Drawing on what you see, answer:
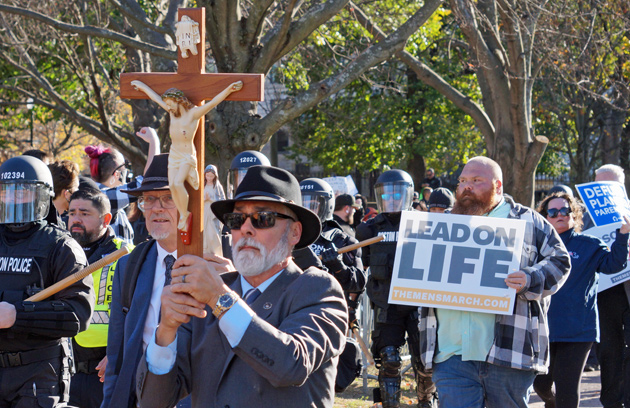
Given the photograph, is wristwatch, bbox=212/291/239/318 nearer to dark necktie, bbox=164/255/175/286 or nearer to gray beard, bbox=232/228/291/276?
gray beard, bbox=232/228/291/276

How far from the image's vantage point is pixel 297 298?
3.12 m

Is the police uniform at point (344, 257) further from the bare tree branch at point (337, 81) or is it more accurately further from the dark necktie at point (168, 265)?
the dark necktie at point (168, 265)

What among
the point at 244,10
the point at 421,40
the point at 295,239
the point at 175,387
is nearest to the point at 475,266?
the point at 295,239

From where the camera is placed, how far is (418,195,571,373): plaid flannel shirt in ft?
17.3

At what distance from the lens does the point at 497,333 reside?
5363 mm

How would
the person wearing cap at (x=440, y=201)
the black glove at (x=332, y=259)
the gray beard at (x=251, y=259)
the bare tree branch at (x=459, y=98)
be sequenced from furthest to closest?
the bare tree branch at (x=459, y=98) < the person wearing cap at (x=440, y=201) < the black glove at (x=332, y=259) < the gray beard at (x=251, y=259)

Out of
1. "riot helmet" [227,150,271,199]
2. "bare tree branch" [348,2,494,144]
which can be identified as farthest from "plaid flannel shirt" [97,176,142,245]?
"bare tree branch" [348,2,494,144]

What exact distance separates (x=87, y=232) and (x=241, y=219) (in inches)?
122

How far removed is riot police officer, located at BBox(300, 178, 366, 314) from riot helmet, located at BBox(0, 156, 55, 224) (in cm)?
281

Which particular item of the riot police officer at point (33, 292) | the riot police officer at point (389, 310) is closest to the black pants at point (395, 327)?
the riot police officer at point (389, 310)

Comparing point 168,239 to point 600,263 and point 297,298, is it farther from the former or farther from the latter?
point 600,263

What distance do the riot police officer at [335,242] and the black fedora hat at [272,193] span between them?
12.6 ft

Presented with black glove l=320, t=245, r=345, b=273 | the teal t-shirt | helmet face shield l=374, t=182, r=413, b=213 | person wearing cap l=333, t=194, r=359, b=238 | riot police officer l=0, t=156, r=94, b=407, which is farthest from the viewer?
person wearing cap l=333, t=194, r=359, b=238

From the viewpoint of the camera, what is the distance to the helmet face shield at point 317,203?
25.3 ft
